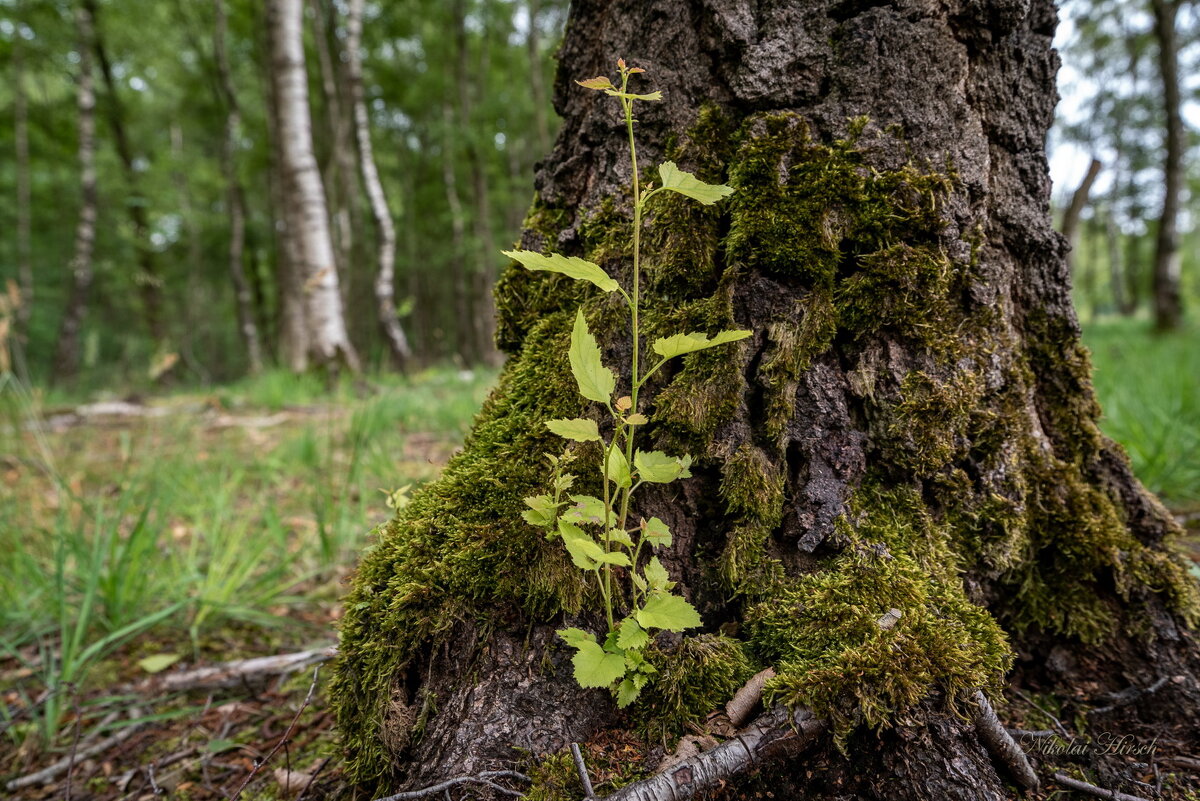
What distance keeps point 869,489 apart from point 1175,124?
39.2 feet

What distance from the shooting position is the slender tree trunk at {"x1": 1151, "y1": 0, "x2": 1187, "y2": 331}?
27.6 ft

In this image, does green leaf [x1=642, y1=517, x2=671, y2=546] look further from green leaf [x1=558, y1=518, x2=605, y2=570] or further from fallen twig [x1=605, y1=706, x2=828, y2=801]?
fallen twig [x1=605, y1=706, x2=828, y2=801]

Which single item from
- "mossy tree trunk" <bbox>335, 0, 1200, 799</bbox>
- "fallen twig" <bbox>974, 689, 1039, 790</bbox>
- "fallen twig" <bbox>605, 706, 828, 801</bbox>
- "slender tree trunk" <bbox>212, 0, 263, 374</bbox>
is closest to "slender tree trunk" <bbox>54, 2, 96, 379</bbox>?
"slender tree trunk" <bbox>212, 0, 263, 374</bbox>

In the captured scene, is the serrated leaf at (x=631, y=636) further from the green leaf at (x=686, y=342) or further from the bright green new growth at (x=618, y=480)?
the green leaf at (x=686, y=342)

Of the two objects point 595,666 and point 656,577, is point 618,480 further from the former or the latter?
point 595,666

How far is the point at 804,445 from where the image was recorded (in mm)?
1098

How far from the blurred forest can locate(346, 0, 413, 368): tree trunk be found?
0.05 metres

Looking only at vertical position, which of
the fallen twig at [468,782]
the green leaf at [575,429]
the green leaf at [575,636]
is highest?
the green leaf at [575,429]

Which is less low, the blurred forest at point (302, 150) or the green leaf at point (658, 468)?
the blurred forest at point (302, 150)

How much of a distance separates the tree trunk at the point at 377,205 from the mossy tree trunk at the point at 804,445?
849cm

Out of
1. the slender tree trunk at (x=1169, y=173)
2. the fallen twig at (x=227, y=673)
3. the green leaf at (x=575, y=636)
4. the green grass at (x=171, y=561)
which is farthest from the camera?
the slender tree trunk at (x=1169, y=173)

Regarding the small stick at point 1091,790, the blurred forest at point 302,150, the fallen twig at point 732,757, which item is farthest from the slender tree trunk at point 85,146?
the small stick at point 1091,790

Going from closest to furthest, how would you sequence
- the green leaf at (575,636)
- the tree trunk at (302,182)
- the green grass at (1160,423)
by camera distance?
the green leaf at (575,636) → the green grass at (1160,423) → the tree trunk at (302,182)

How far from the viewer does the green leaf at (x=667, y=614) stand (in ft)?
2.93
